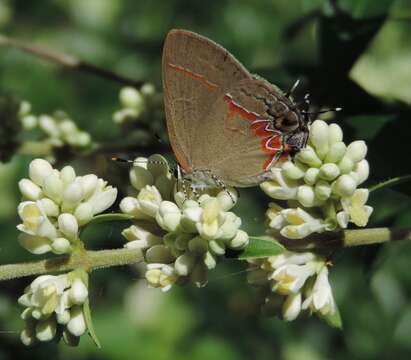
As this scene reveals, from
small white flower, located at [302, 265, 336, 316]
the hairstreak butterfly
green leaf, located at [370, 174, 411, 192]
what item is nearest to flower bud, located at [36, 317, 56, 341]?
the hairstreak butterfly

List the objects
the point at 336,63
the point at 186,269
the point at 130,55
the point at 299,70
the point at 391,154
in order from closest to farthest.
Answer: the point at 186,269 → the point at 391,154 → the point at 336,63 → the point at 299,70 → the point at 130,55

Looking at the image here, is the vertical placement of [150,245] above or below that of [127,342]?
above

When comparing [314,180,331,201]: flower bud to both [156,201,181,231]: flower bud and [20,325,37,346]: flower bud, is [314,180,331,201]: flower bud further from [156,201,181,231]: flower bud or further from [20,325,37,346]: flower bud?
[20,325,37,346]: flower bud

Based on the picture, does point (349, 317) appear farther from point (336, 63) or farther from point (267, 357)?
point (336, 63)

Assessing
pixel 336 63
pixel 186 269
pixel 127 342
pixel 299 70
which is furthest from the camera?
pixel 127 342

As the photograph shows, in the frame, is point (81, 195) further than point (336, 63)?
No

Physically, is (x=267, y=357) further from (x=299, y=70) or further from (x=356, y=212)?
(x=356, y=212)

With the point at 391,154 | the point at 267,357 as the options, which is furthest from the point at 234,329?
the point at 391,154

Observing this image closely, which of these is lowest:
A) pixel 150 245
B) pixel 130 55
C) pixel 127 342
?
pixel 127 342
